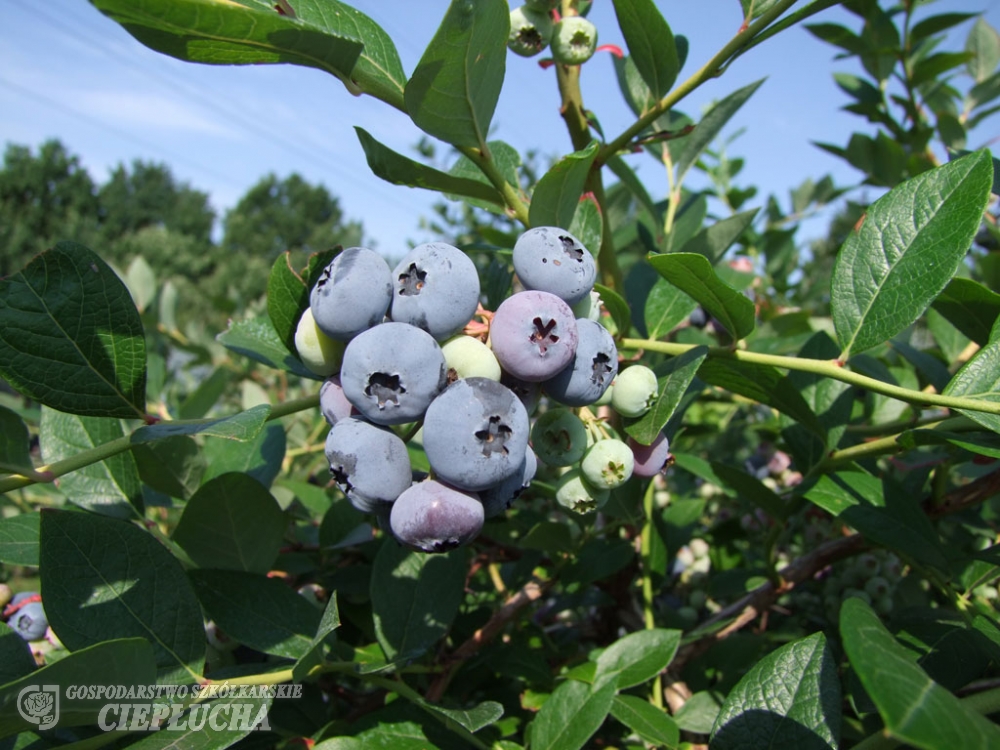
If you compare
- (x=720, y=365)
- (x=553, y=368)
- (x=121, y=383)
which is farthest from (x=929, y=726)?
(x=121, y=383)

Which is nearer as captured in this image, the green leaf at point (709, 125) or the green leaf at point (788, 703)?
the green leaf at point (788, 703)

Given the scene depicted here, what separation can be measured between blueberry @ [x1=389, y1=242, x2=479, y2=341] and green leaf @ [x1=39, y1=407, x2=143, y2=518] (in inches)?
25.8

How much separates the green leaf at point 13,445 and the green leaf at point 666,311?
0.87 metres

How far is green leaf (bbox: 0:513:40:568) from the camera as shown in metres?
0.96

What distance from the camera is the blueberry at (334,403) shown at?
2.56ft

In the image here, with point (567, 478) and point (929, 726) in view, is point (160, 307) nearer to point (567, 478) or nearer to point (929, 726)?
point (567, 478)

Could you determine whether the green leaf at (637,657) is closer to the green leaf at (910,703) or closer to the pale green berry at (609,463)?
the pale green berry at (609,463)

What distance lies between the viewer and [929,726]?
18.0 inches

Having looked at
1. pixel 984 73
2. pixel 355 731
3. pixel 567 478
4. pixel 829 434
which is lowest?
pixel 355 731

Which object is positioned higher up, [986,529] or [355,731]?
[986,529]

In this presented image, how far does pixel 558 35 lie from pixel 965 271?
1.16 meters

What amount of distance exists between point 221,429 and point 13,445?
34 centimetres

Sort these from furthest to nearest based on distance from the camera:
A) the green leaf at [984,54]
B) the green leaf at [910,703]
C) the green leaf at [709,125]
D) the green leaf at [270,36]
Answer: the green leaf at [984,54]
the green leaf at [709,125]
the green leaf at [270,36]
the green leaf at [910,703]

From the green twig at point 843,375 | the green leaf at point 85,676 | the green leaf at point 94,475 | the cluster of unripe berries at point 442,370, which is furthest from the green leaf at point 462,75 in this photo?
the green leaf at point 94,475
